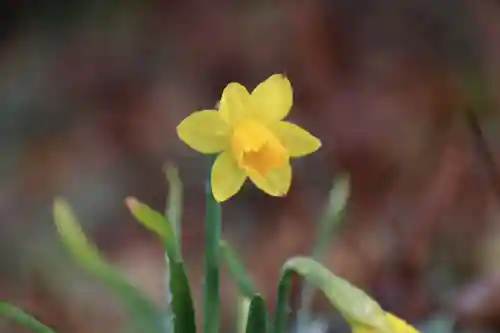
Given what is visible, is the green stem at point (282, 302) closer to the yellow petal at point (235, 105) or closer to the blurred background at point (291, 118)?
the yellow petal at point (235, 105)

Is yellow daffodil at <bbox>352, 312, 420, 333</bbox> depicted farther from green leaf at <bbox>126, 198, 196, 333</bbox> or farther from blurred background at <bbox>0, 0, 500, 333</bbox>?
blurred background at <bbox>0, 0, 500, 333</bbox>

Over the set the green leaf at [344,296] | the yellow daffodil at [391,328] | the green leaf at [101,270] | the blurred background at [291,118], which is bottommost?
the yellow daffodil at [391,328]

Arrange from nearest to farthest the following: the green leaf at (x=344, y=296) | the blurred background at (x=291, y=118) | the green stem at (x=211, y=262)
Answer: the green leaf at (x=344, y=296) → the green stem at (x=211, y=262) → the blurred background at (x=291, y=118)

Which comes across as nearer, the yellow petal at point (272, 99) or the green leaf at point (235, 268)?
the yellow petal at point (272, 99)

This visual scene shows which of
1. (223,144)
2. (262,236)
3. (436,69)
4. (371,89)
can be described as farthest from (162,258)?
(223,144)

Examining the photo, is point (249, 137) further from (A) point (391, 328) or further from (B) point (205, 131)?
(A) point (391, 328)

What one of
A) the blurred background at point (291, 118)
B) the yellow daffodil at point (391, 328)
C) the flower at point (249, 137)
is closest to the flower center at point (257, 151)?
the flower at point (249, 137)
